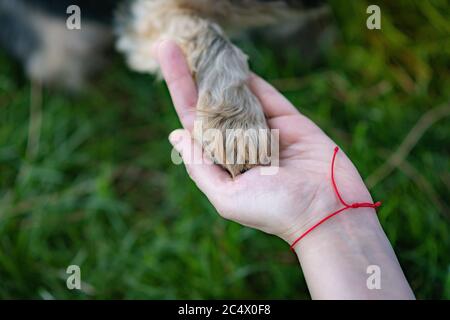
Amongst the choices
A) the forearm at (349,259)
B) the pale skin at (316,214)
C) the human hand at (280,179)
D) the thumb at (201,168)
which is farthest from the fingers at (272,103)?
the forearm at (349,259)

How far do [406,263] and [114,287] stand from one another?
3.38 feet

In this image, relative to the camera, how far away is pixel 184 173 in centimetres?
197

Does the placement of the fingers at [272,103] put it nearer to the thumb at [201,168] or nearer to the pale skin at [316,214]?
the pale skin at [316,214]

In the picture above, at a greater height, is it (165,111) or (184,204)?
(165,111)

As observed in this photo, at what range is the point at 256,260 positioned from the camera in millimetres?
1748

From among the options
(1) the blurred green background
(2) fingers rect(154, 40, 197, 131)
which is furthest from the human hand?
(1) the blurred green background

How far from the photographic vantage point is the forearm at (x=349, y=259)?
1.13 meters

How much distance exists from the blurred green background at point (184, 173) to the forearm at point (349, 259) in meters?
0.43

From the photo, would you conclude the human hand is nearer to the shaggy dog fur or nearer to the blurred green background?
the shaggy dog fur

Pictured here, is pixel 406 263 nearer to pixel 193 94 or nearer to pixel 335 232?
pixel 335 232

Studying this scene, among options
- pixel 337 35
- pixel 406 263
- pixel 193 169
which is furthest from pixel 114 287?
pixel 337 35

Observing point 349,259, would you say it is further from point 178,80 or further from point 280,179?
point 178,80

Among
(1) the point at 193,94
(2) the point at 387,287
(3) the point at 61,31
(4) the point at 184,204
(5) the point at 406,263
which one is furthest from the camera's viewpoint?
(3) the point at 61,31

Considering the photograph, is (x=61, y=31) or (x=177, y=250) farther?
(x=61, y=31)
